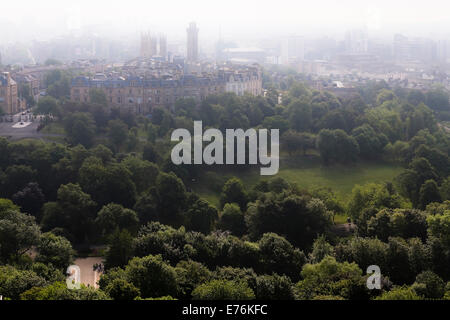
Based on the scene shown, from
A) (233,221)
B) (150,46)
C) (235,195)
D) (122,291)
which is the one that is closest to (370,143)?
(235,195)

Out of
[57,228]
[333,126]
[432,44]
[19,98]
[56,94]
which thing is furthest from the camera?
[432,44]

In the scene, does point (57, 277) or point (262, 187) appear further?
point (262, 187)

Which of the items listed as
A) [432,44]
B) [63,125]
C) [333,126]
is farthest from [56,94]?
[432,44]

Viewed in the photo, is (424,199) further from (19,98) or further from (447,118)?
(19,98)

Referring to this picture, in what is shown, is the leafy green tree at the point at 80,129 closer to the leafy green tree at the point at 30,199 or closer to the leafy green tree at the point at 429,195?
the leafy green tree at the point at 30,199

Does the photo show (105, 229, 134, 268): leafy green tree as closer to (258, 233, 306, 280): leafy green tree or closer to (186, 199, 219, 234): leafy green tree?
(258, 233, 306, 280): leafy green tree

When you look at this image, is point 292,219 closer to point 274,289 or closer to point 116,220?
A: point 116,220

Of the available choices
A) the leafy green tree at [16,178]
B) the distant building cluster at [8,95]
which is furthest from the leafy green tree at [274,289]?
the distant building cluster at [8,95]
